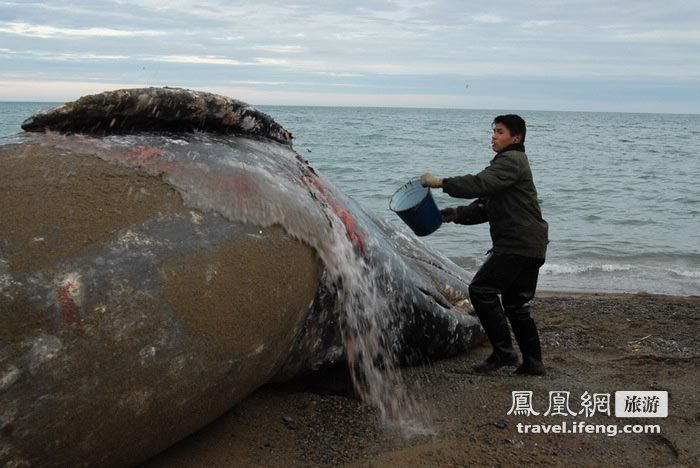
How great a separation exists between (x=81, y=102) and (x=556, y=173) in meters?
20.2

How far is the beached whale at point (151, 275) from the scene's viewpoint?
2.71m

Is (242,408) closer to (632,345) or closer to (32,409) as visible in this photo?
(32,409)

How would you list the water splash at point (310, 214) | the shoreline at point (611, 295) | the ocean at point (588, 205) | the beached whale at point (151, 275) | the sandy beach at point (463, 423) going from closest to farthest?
the beached whale at point (151, 275), the water splash at point (310, 214), the sandy beach at point (463, 423), the shoreline at point (611, 295), the ocean at point (588, 205)

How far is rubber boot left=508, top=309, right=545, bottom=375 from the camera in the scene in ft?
15.8

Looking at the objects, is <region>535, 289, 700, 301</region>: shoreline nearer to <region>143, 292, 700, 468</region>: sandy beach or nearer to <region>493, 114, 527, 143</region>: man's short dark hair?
<region>143, 292, 700, 468</region>: sandy beach

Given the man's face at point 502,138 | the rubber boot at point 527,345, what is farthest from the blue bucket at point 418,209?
the rubber boot at point 527,345

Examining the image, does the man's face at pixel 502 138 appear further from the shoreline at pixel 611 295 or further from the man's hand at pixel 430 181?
the shoreline at pixel 611 295

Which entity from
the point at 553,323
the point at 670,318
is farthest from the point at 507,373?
the point at 670,318

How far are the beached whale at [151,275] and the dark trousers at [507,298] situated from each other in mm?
948

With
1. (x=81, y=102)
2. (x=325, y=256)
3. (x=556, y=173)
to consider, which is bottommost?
(x=556, y=173)

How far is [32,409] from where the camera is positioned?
8.71 ft

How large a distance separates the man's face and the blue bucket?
0.52m

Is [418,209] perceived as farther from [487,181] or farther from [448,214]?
[487,181]

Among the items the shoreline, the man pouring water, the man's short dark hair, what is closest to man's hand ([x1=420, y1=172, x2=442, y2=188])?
the man pouring water
